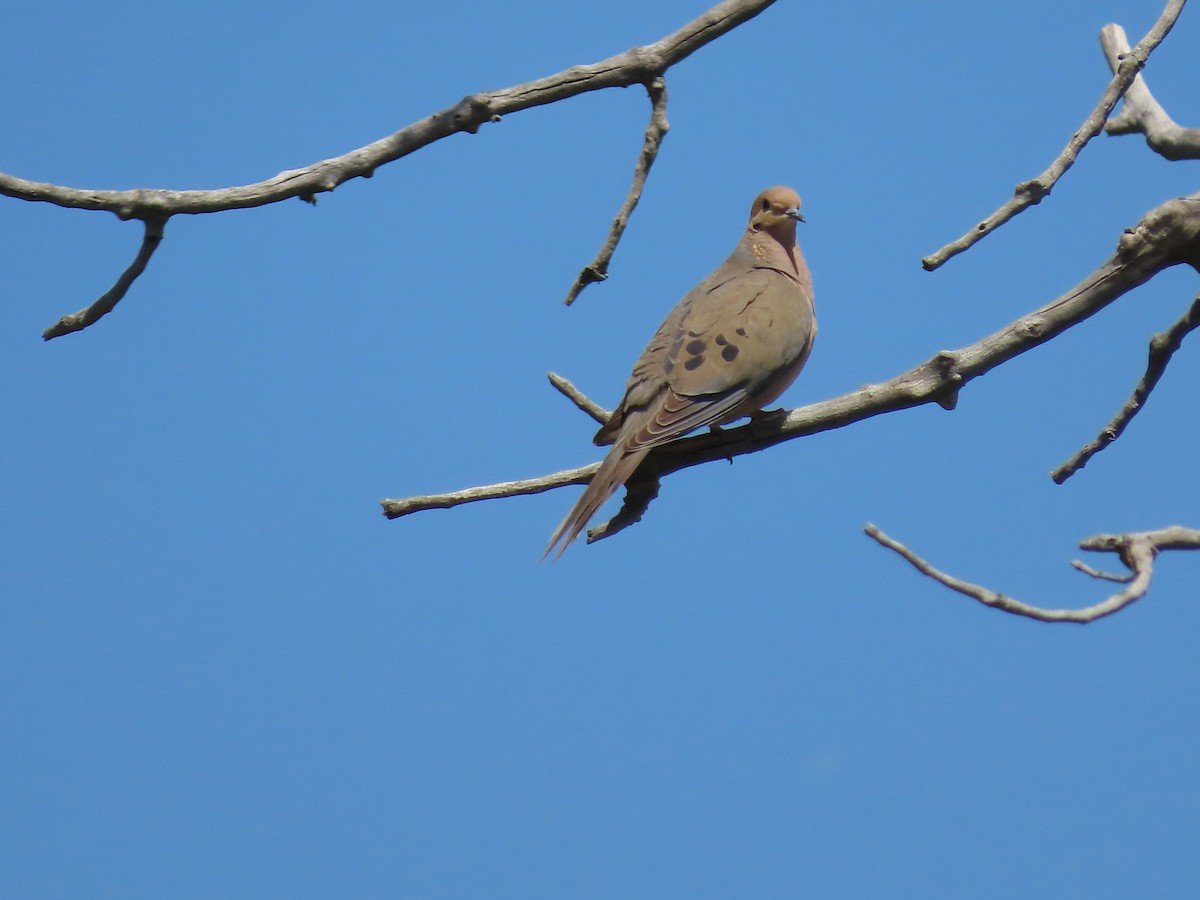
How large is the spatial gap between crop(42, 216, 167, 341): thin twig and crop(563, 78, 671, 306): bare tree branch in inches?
32.8

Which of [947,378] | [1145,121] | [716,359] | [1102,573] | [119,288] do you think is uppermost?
[1145,121]

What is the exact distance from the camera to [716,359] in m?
3.76

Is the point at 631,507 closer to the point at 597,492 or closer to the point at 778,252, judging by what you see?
the point at 597,492

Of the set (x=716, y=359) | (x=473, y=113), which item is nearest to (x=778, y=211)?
(x=716, y=359)

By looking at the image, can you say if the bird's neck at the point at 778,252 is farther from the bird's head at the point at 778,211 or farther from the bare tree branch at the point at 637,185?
the bare tree branch at the point at 637,185

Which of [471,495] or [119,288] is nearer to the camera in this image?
[119,288]

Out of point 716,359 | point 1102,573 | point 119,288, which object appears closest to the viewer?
point 1102,573

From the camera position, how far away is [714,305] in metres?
4.05

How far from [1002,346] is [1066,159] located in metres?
0.47

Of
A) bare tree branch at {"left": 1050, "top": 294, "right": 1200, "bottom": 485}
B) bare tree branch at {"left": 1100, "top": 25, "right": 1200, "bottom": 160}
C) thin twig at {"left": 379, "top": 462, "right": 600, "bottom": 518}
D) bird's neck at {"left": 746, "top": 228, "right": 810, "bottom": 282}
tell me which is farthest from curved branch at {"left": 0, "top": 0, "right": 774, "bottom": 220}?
bare tree branch at {"left": 1100, "top": 25, "right": 1200, "bottom": 160}

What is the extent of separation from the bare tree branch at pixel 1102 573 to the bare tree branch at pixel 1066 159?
0.66 meters

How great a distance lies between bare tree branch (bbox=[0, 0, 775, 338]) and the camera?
243 centimetres

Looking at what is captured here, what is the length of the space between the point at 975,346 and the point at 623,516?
100 cm

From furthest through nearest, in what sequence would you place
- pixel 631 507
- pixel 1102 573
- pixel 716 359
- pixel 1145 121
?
pixel 1145 121, pixel 716 359, pixel 631 507, pixel 1102 573
